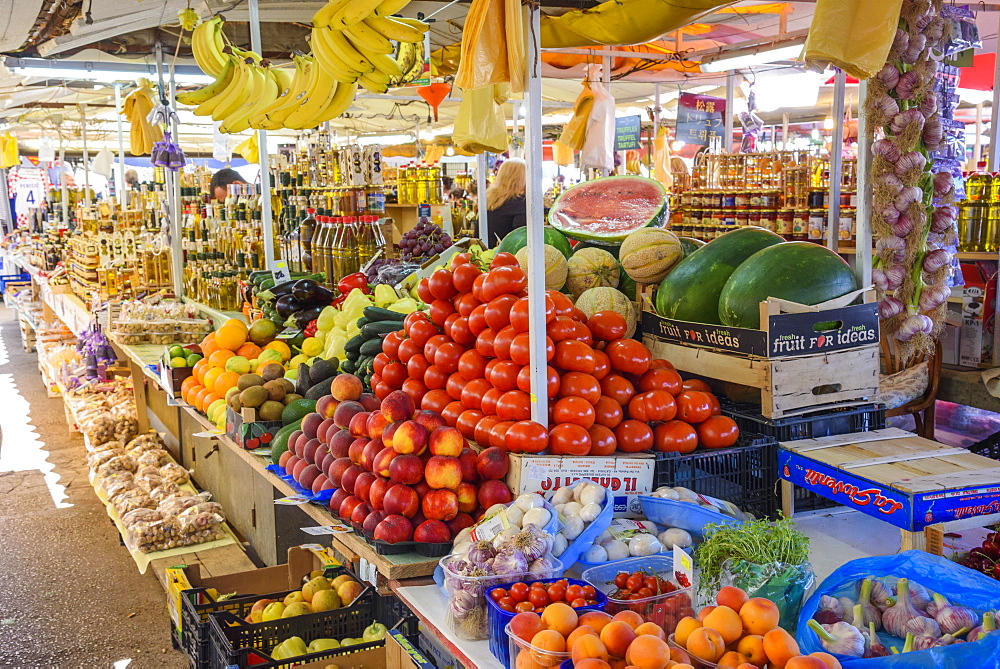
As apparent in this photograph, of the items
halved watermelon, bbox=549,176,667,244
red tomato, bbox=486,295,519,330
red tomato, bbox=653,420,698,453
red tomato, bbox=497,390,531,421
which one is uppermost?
halved watermelon, bbox=549,176,667,244

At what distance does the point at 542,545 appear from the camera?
190 cm

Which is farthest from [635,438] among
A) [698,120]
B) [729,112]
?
[698,120]

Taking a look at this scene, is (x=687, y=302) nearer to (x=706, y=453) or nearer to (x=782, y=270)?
(x=782, y=270)

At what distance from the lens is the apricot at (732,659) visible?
1434mm

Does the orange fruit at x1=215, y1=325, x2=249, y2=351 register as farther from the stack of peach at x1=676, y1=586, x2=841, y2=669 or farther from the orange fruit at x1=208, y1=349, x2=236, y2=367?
the stack of peach at x1=676, y1=586, x2=841, y2=669

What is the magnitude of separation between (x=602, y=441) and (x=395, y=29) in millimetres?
1775

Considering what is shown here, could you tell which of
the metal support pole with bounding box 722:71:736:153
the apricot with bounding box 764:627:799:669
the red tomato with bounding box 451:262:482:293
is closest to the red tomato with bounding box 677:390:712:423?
the red tomato with bounding box 451:262:482:293

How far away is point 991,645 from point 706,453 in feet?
3.40

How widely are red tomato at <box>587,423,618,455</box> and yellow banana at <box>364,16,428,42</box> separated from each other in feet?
5.59

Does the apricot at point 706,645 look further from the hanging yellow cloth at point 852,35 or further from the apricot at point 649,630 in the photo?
the hanging yellow cloth at point 852,35

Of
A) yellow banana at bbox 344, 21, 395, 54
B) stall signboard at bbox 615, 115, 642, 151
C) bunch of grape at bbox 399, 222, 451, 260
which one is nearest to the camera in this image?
yellow banana at bbox 344, 21, 395, 54

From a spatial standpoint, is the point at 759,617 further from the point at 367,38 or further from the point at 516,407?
the point at 367,38

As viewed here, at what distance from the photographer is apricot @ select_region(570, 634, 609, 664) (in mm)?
1459

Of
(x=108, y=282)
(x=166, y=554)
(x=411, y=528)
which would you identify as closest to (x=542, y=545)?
(x=411, y=528)
